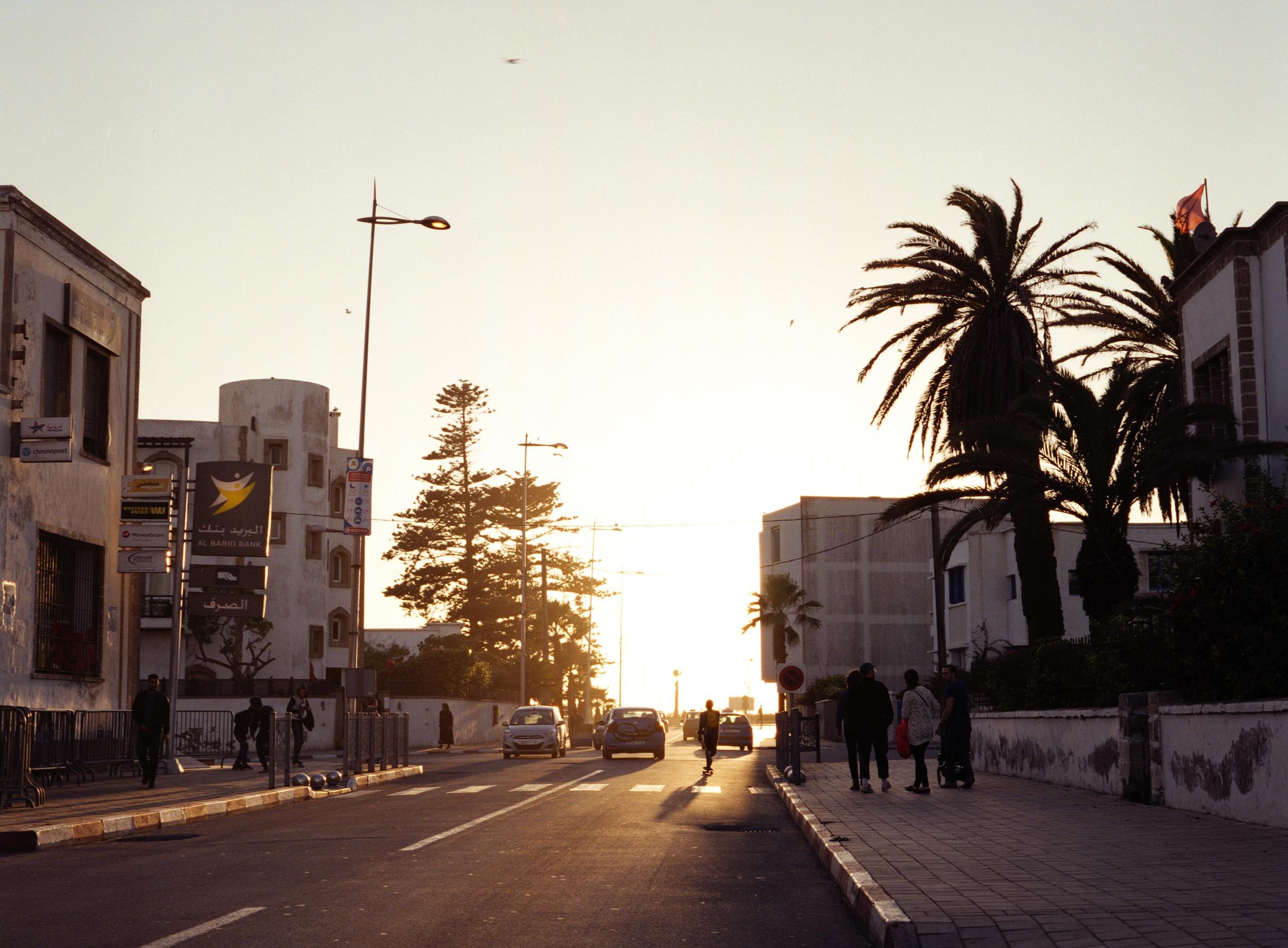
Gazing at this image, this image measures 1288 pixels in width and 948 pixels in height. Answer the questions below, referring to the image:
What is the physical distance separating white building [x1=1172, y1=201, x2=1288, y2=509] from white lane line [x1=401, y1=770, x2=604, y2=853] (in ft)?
43.1

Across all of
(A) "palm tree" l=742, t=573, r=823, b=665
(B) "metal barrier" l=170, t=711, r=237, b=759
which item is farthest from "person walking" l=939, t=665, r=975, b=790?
(A) "palm tree" l=742, t=573, r=823, b=665

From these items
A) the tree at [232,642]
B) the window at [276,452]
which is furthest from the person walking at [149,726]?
the window at [276,452]

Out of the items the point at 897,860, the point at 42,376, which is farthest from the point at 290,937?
the point at 42,376

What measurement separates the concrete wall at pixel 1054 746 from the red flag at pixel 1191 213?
1365cm

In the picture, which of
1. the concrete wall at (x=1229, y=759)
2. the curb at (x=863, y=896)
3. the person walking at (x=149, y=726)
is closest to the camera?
the curb at (x=863, y=896)

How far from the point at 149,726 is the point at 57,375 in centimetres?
688

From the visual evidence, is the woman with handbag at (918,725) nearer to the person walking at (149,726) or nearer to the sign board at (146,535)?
the person walking at (149,726)

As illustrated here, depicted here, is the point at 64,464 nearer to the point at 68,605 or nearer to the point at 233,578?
the point at 68,605

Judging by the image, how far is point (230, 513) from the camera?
100 feet

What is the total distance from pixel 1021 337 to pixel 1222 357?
21.4ft

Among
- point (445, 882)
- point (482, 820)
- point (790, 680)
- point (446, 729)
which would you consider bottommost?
point (446, 729)

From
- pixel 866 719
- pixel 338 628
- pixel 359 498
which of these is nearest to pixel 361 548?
pixel 359 498

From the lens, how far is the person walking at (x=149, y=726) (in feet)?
75.9

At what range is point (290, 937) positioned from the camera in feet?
27.0
